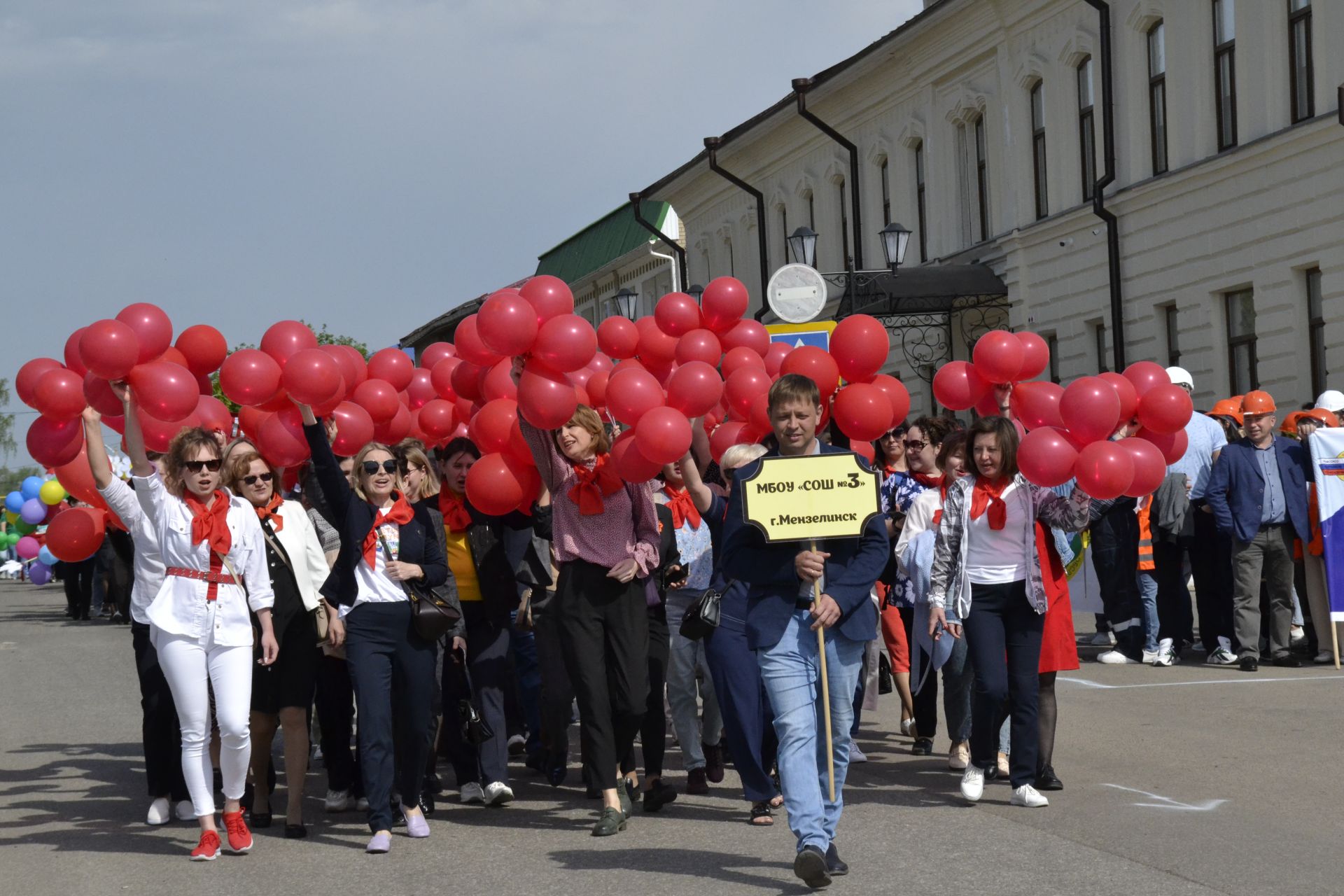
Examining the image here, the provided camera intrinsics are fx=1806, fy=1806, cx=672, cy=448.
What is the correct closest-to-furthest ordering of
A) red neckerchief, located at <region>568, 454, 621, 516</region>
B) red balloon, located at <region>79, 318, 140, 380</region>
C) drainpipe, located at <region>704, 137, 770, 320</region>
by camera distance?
1. red balloon, located at <region>79, 318, 140, 380</region>
2. red neckerchief, located at <region>568, 454, 621, 516</region>
3. drainpipe, located at <region>704, 137, 770, 320</region>

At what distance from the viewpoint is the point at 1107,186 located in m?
27.3

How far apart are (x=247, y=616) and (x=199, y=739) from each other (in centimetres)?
58

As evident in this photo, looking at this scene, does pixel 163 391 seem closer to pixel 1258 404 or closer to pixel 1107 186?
pixel 1258 404

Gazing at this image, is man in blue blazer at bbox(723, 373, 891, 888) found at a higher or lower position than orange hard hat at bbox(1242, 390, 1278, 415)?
lower

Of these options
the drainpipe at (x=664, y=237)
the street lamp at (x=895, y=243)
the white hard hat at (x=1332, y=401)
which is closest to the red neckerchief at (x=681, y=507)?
the white hard hat at (x=1332, y=401)

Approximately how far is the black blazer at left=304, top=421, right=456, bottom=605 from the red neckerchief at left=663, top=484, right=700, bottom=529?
1395 millimetres

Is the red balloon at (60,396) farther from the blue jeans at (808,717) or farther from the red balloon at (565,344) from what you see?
the blue jeans at (808,717)

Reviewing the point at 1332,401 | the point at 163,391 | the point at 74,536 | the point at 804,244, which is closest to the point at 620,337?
the point at 163,391

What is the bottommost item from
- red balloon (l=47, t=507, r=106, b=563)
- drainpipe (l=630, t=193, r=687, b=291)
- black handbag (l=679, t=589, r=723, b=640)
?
black handbag (l=679, t=589, r=723, b=640)

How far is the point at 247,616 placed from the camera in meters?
8.03

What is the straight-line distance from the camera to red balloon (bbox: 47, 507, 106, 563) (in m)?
9.17

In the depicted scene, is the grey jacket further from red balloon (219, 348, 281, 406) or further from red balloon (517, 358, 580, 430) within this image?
red balloon (219, 348, 281, 406)

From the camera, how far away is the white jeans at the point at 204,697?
310 inches

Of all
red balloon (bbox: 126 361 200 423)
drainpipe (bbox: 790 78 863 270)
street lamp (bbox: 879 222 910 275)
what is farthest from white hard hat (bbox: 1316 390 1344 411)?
drainpipe (bbox: 790 78 863 270)
